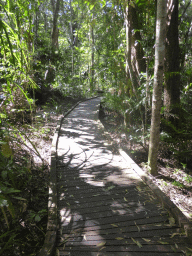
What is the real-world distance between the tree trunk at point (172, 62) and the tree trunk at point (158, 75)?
4.70ft

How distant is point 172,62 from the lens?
532 centimetres

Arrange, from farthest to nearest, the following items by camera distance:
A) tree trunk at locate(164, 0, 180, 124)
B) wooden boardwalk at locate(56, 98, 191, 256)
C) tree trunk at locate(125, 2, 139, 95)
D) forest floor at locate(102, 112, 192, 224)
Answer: tree trunk at locate(125, 2, 139, 95) → tree trunk at locate(164, 0, 180, 124) → forest floor at locate(102, 112, 192, 224) → wooden boardwalk at locate(56, 98, 191, 256)

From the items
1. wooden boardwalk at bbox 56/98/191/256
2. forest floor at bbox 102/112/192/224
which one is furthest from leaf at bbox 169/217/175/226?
forest floor at bbox 102/112/192/224

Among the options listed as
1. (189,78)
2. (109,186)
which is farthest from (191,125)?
(109,186)

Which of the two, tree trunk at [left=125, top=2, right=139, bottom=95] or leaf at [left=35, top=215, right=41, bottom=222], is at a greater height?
tree trunk at [left=125, top=2, right=139, bottom=95]

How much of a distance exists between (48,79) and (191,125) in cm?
900

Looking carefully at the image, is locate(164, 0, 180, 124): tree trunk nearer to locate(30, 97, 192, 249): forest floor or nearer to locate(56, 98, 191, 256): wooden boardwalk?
locate(30, 97, 192, 249): forest floor

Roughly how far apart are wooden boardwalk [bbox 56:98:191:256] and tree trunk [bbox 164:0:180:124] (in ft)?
7.30

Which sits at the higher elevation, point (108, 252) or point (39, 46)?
point (39, 46)

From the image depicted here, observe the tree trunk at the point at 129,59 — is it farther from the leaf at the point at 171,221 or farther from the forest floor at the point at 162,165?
the leaf at the point at 171,221

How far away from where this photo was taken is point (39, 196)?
333 cm

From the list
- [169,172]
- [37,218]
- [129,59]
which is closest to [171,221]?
[37,218]

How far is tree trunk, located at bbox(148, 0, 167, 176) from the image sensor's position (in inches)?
132

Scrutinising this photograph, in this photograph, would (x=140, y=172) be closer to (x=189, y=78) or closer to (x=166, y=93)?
(x=166, y=93)
